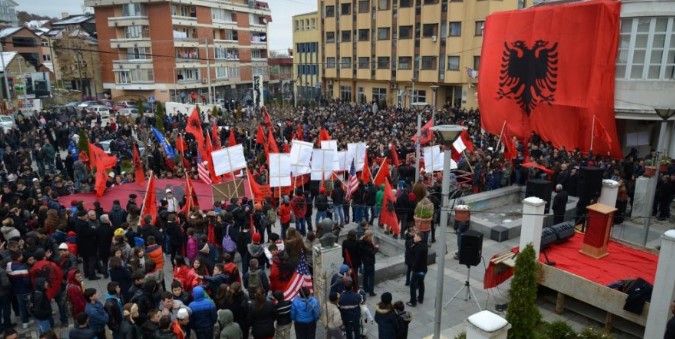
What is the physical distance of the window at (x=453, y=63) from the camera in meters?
43.2

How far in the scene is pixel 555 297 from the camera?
10586 millimetres

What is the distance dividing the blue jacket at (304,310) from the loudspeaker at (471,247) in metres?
3.70

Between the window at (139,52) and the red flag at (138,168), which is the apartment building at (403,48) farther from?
the red flag at (138,168)

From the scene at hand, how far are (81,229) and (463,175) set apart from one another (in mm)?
13298

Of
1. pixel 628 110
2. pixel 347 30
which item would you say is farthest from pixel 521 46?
pixel 347 30

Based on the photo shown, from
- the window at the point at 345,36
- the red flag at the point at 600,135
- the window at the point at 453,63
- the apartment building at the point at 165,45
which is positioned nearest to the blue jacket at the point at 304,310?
the red flag at the point at 600,135

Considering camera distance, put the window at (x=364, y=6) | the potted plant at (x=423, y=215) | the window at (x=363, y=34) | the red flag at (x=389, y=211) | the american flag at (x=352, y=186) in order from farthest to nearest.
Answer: the window at (x=363, y=34) → the window at (x=364, y=6) → the american flag at (x=352, y=186) → the red flag at (x=389, y=211) → the potted plant at (x=423, y=215)

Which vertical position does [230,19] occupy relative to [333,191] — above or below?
above

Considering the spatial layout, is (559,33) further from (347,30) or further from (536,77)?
(347,30)

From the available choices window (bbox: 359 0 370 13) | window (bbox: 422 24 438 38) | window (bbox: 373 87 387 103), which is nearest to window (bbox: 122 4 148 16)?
window (bbox: 359 0 370 13)

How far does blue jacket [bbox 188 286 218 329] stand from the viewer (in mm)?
7762

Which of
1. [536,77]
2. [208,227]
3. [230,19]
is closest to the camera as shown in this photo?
[208,227]

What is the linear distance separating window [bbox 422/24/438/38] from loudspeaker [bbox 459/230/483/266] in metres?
38.2

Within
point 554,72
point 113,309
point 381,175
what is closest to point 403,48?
point 554,72
